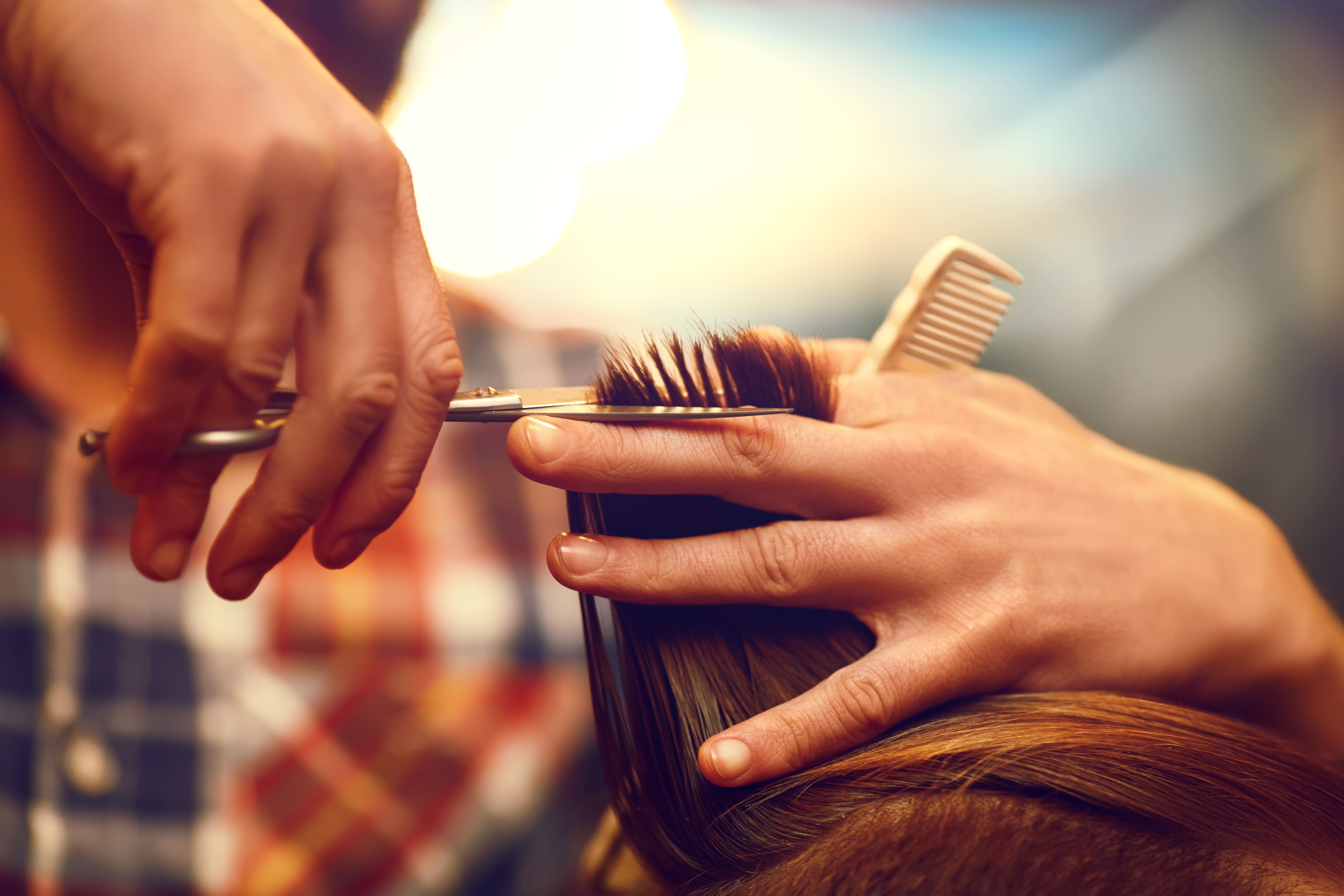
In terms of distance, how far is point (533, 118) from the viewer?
1.90 meters

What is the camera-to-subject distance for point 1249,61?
6.14 ft

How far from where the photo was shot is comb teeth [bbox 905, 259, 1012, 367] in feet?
2.38

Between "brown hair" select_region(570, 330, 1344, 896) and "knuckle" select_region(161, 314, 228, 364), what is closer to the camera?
"knuckle" select_region(161, 314, 228, 364)

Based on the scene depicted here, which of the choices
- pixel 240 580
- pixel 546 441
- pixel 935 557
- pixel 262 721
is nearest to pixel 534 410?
pixel 546 441

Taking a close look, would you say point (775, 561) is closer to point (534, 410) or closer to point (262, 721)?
point (534, 410)

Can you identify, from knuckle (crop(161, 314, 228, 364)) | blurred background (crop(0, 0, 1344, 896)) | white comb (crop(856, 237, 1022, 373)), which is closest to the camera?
knuckle (crop(161, 314, 228, 364))

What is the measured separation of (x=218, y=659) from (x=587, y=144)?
1554 mm

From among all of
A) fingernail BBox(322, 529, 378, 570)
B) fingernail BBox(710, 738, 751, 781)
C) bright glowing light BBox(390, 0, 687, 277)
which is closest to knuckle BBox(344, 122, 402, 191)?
fingernail BBox(322, 529, 378, 570)

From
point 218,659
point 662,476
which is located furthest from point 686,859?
point 218,659

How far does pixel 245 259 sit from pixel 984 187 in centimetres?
202

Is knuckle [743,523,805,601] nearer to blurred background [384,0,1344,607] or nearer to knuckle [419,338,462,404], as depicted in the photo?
knuckle [419,338,462,404]

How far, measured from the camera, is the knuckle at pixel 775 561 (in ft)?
1.92

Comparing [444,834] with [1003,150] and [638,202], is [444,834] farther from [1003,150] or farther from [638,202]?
[1003,150]

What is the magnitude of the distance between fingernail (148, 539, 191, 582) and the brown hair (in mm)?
307
